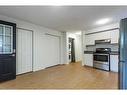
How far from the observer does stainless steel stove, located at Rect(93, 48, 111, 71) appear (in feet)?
18.9

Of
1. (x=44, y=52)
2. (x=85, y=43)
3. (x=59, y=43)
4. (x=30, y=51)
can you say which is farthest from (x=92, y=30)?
(x=30, y=51)

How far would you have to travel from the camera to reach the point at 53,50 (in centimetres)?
735

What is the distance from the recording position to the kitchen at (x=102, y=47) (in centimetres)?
554

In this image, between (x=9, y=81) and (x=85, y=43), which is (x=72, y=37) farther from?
(x=9, y=81)

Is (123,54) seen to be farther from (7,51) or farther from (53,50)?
(53,50)

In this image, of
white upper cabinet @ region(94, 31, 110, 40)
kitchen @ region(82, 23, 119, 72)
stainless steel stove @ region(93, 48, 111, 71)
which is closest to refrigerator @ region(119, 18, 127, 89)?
kitchen @ region(82, 23, 119, 72)

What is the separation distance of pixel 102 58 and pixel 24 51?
3613 mm

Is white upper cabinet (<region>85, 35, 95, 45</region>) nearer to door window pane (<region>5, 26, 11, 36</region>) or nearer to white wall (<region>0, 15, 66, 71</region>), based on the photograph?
white wall (<region>0, 15, 66, 71</region>)

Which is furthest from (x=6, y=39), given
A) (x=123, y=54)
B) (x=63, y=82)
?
(x=123, y=54)

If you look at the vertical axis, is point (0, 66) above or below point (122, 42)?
below

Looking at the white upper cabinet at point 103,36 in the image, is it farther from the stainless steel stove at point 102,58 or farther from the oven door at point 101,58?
the oven door at point 101,58

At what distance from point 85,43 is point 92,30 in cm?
91

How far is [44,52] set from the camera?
650cm
